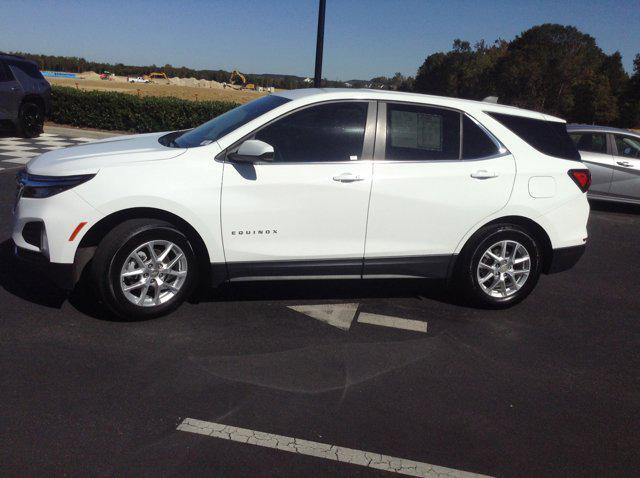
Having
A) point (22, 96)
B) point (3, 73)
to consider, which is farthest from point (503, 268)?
point (22, 96)

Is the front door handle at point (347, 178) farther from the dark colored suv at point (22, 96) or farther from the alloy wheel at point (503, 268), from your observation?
the dark colored suv at point (22, 96)

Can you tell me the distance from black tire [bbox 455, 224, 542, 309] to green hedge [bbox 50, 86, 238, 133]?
12.3 meters

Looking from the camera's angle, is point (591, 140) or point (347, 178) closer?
point (347, 178)

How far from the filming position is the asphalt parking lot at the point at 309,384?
3.03 m

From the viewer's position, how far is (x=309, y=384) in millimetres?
3727

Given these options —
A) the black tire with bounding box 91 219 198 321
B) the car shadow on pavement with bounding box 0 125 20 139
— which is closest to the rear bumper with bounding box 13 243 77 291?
the black tire with bounding box 91 219 198 321

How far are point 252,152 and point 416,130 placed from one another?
1.38 meters

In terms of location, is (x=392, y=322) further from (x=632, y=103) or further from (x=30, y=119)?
(x=632, y=103)

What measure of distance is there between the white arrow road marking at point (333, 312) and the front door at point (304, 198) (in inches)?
14.0

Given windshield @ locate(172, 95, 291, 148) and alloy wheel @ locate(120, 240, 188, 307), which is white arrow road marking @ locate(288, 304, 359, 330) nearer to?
alloy wheel @ locate(120, 240, 188, 307)

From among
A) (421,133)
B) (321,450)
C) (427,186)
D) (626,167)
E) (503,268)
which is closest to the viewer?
(321,450)

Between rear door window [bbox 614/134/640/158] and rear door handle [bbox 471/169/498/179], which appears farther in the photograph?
rear door window [bbox 614/134/640/158]

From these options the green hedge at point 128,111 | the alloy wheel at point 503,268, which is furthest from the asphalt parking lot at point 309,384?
the green hedge at point 128,111

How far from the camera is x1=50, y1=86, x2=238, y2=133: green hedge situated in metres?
16.2
